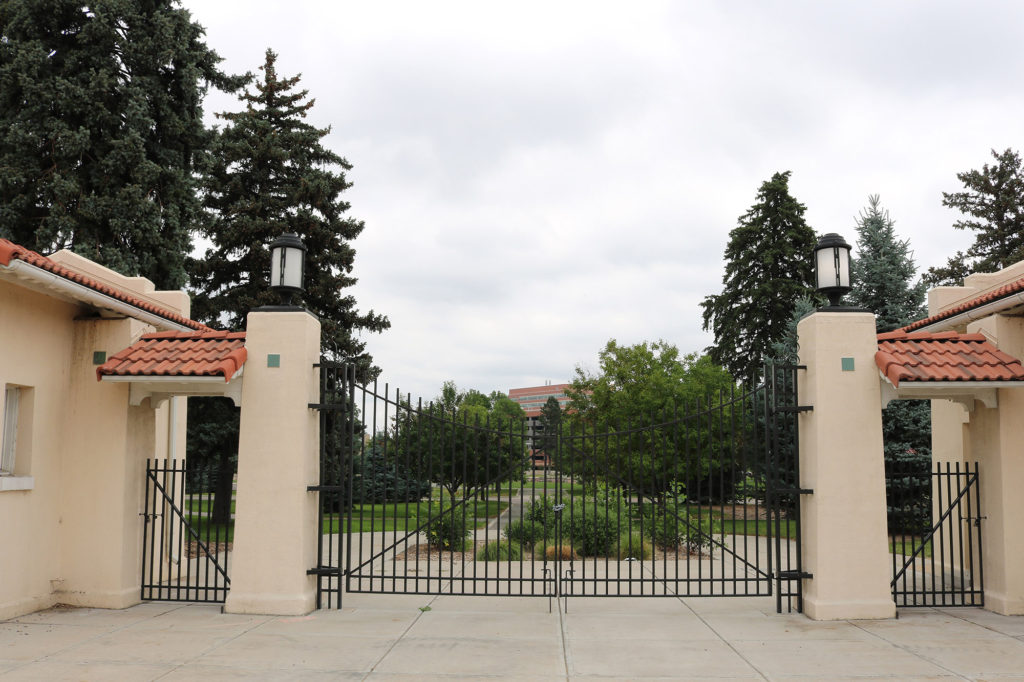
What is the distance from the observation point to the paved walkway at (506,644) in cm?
623

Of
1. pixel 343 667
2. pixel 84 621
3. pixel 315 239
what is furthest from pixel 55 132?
pixel 343 667

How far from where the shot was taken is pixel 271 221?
69.5 feet

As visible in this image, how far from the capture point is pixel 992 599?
8.62 meters

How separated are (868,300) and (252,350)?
16507 millimetres

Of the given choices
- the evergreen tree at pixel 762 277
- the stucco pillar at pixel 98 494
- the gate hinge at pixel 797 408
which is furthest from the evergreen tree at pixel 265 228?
the evergreen tree at pixel 762 277

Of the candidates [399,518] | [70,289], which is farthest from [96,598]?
[399,518]

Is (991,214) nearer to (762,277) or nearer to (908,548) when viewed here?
(762,277)

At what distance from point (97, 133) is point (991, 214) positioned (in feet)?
119

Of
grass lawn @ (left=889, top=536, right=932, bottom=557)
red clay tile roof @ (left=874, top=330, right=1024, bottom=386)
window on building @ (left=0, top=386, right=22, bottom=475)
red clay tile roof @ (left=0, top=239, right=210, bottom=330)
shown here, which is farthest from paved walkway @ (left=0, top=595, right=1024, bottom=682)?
red clay tile roof @ (left=0, top=239, right=210, bottom=330)

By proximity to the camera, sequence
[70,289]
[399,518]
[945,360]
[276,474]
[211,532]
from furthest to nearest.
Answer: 1. [399,518]
2. [211,532]
3. [276,474]
4. [945,360]
5. [70,289]

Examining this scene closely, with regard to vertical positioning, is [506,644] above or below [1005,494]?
below

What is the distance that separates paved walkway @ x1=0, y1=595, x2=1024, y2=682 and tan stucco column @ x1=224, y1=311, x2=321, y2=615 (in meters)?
0.39

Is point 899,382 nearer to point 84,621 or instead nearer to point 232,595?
point 232,595

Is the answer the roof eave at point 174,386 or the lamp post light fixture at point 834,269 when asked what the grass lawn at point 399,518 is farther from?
the lamp post light fixture at point 834,269
